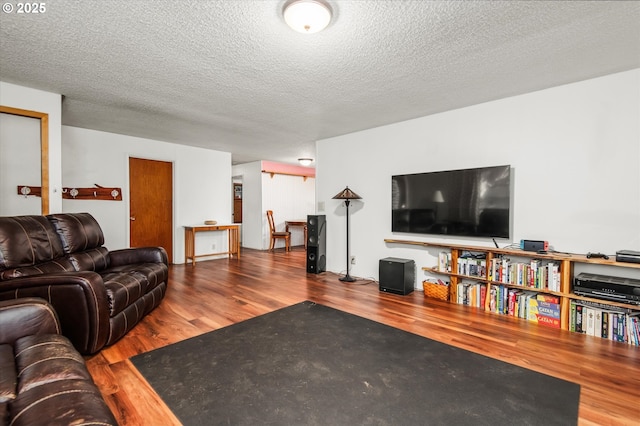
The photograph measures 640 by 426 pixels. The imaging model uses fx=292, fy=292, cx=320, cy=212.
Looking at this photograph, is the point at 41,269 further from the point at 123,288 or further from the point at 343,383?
the point at 343,383

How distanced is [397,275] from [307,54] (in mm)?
2812

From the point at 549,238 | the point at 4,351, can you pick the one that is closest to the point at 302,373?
the point at 4,351

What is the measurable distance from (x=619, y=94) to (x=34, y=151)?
590cm

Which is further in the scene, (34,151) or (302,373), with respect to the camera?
(34,151)

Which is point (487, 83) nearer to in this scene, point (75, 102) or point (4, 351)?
point (4, 351)

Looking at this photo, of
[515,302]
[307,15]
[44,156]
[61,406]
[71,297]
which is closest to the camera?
[61,406]

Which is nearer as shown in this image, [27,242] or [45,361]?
[45,361]

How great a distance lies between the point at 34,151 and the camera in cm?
319

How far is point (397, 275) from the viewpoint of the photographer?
3852mm

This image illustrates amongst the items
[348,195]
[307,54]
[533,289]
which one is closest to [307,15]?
[307,54]

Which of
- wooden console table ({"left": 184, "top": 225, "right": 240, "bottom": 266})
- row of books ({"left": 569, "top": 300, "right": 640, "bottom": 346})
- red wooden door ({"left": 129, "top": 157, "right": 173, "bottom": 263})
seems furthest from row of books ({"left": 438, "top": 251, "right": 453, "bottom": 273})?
red wooden door ({"left": 129, "top": 157, "right": 173, "bottom": 263})

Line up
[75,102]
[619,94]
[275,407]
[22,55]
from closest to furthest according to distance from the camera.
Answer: [275,407] < [22,55] < [619,94] < [75,102]

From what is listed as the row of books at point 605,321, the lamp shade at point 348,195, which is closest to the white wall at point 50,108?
the lamp shade at point 348,195

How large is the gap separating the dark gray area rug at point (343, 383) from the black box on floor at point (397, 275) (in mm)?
1198
